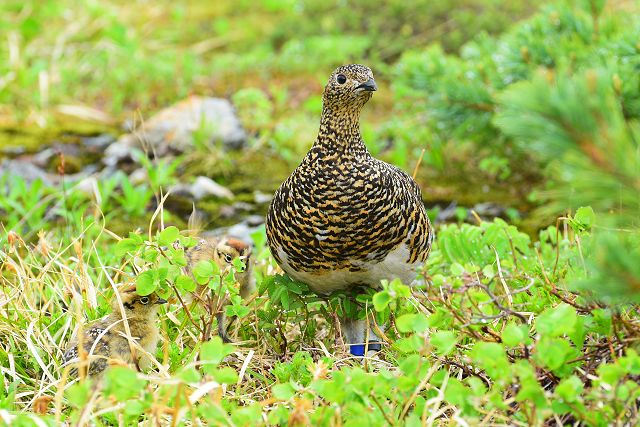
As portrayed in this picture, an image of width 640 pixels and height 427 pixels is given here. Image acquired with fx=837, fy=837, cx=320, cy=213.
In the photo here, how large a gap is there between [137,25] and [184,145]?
3.75 meters

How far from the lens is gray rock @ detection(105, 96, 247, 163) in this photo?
6723 millimetres

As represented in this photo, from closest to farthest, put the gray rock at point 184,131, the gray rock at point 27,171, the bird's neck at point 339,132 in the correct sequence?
the bird's neck at point 339,132, the gray rock at point 27,171, the gray rock at point 184,131

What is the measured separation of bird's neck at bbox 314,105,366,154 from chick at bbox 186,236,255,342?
2.08 ft

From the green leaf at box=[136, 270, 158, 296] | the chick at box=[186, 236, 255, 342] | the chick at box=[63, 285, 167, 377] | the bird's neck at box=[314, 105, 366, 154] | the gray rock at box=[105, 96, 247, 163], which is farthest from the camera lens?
the gray rock at box=[105, 96, 247, 163]

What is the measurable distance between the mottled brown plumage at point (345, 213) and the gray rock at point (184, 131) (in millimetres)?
3283

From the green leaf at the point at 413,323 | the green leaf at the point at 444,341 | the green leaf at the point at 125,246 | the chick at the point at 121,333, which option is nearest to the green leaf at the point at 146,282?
the green leaf at the point at 125,246

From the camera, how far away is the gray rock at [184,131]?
6723 millimetres

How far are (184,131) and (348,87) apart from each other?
3.59 meters

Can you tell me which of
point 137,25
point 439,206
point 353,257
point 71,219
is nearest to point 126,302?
point 353,257

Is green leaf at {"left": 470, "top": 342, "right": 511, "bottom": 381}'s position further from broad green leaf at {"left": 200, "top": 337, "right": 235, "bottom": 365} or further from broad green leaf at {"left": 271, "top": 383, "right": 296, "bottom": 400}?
broad green leaf at {"left": 200, "top": 337, "right": 235, "bottom": 365}

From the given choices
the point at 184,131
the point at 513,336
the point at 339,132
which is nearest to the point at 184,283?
the point at 339,132

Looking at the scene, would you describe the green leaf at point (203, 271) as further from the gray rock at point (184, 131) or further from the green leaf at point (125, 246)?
the gray rock at point (184, 131)

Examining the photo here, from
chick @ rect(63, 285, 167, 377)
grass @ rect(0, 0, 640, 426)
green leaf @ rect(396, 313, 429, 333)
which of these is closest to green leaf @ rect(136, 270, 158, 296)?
grass @ rect(0, 0, 640, 426)

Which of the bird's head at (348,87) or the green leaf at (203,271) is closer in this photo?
the green leaf at (203,271)
